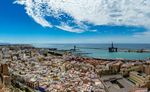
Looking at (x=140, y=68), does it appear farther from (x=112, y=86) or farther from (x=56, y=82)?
(x=56, y=82)

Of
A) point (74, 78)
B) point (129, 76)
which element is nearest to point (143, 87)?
point (74, 78)

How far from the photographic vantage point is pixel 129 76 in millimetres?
40594

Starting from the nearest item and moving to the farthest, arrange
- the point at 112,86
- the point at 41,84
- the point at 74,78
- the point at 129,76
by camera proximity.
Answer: the point at 41,84 → the point at 112,86 → the point at 74,78 → the point at 129,76

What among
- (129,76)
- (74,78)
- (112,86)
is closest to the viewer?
(112,86)

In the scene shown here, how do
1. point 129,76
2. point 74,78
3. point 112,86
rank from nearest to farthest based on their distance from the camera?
point 112,86 < point 74,78 < point 129,76

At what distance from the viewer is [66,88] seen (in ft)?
90.2

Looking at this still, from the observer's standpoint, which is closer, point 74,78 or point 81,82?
point 81,82

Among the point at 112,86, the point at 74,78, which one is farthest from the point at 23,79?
the point at 112,86

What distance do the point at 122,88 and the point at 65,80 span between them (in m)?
7.30

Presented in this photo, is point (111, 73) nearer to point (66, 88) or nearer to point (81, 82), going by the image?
point (81, 82)

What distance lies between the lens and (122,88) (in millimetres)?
30969

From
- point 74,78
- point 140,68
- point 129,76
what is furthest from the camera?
point 140,68

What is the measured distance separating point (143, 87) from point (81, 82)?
24.7 ft

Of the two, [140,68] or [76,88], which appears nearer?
[76,88]
